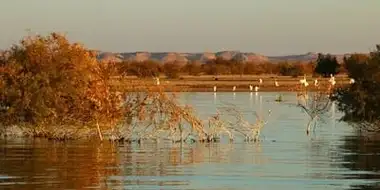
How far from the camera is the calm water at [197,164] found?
2311 centimetres

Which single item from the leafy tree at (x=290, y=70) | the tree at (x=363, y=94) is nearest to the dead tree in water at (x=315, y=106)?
the tree at (x=363, y=94)

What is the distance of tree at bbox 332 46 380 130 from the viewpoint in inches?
1731

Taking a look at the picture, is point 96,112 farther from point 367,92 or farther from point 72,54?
point 367,92

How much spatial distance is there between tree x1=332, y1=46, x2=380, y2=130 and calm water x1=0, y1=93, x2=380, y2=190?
14.7ft

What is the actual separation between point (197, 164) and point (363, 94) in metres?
18.2

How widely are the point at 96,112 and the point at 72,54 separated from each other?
2702mm

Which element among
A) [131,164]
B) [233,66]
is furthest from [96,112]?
[233,66]

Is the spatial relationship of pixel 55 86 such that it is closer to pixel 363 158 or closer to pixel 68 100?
pixel 68 100

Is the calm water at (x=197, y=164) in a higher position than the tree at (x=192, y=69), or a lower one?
lower

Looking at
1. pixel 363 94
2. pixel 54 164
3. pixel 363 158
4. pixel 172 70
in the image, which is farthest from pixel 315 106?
pixel 172 70

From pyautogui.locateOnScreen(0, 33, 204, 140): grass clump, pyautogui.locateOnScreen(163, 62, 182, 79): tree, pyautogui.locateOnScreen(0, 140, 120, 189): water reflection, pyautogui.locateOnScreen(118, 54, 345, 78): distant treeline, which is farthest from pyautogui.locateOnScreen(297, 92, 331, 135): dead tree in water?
pyautogui.locateOnScreen(118, 54, 345, 78): distant treeline

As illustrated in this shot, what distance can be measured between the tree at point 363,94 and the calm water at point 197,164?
448 cm

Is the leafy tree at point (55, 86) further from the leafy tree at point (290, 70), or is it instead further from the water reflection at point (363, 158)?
the leafy tree at point (290, 70)

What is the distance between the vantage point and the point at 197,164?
2803cm
